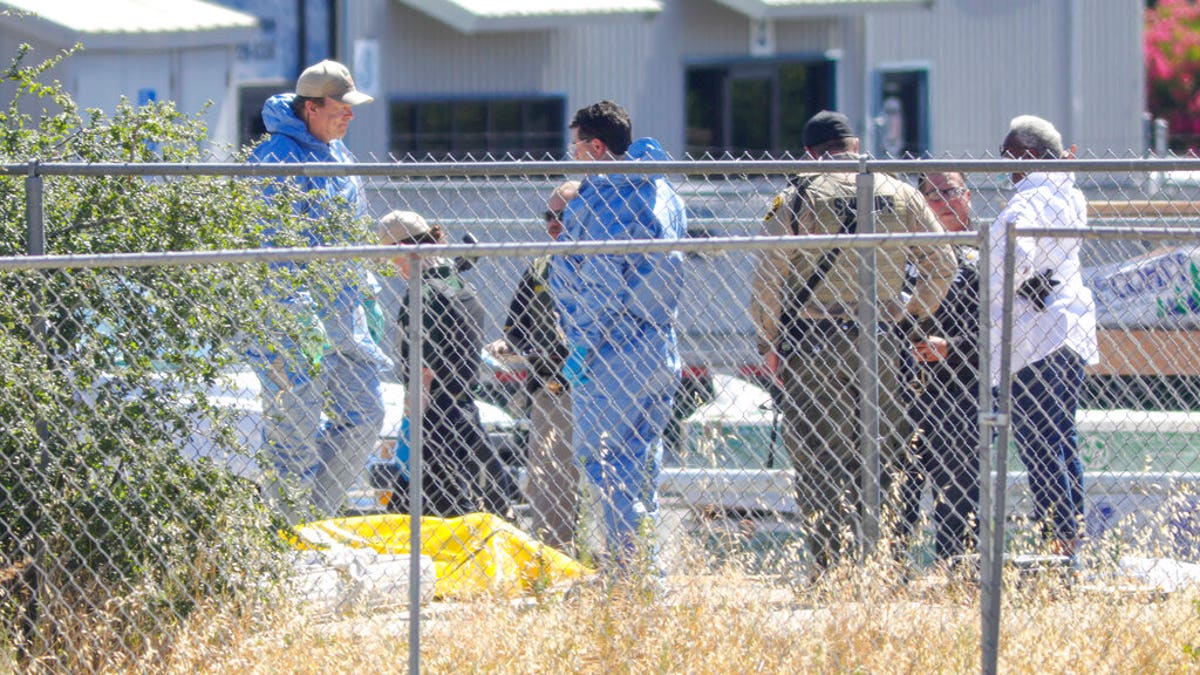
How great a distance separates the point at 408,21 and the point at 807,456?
1270cm

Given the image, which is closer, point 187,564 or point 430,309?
point 187,564

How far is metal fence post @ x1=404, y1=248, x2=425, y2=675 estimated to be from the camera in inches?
157

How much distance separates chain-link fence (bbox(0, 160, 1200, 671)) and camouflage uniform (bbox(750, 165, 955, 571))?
0.05ft

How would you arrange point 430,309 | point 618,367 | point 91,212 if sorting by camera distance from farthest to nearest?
point 430,309 → point 618,367 → point 91,212

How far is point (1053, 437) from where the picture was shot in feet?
17.4

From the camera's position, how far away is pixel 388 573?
16.9 ft

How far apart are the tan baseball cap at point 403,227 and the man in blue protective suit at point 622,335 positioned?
0.68 meters

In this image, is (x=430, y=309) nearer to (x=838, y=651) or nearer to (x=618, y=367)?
(x=618, y=367)

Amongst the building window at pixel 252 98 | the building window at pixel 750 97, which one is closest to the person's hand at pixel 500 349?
the building window at pixel 750 97

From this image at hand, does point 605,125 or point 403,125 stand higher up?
point 403,125

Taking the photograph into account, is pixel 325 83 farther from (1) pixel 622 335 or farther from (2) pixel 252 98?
(2) pixel 252 98

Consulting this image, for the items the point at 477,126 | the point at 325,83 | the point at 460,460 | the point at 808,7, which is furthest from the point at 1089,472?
the point at 477,126

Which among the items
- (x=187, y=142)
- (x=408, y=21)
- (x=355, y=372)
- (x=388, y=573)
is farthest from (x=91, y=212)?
(x=408, y=21)

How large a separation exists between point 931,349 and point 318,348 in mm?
2304
